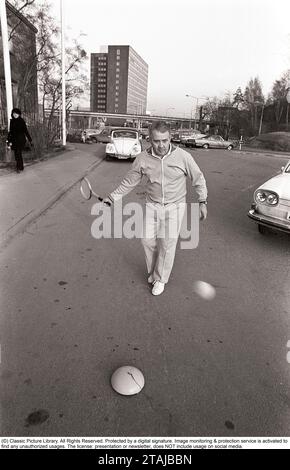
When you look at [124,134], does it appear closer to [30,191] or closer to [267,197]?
[30,191]

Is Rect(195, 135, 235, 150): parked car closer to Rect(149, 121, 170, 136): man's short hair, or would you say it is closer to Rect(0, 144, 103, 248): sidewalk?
Rect(0, 144, 103, 248): sidewalk

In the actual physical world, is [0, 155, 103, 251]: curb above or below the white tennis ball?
above

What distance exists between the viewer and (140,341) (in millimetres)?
3037

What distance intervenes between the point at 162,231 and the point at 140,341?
3.85 ft

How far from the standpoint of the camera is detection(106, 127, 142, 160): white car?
1636 cm

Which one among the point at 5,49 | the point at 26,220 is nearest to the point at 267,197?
the point at 26,220

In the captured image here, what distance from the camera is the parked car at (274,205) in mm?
5242

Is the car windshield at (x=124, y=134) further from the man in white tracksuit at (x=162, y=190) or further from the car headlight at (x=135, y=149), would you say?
the man in white tracksuit at (x=162, y=190)

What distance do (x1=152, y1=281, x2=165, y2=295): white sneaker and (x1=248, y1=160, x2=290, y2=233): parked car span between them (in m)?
2.36

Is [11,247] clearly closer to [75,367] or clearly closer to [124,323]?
[124,323]

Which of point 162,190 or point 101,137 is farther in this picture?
point 101,137

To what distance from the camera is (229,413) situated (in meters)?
2.32

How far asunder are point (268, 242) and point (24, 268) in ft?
12.6

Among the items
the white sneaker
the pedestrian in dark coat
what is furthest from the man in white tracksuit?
the pedestrian in dark coat
